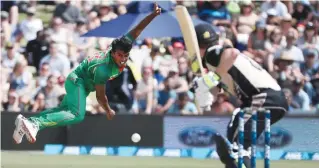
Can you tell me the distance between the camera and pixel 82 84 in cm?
998

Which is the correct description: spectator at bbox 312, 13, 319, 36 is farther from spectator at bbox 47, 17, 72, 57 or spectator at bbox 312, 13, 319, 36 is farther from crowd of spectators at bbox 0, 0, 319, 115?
spectator at bbox 47, 17, 72, 57

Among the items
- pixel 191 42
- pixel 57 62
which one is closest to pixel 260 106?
pixel 191 42

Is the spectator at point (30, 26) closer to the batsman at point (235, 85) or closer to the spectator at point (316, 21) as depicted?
the spectator at point (316, 21)

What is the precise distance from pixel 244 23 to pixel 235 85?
8.57 metres

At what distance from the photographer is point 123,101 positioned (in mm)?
15391

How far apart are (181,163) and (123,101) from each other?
3138 mm

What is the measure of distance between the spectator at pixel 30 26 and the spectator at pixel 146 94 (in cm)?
306

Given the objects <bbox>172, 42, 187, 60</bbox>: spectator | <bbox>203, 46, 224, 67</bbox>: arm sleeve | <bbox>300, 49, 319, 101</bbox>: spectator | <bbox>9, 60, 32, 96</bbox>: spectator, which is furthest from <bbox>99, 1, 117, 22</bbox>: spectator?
<bbox>203, 46, 224, 67</bbox>: arm sleeve

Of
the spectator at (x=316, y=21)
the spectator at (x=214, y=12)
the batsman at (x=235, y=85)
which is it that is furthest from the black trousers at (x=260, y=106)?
the spectator at (x=214, y=12)

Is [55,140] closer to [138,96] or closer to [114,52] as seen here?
[138,96]

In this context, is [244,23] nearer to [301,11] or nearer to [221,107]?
[301,11]

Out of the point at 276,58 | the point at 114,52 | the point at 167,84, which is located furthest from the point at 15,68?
the point at 114,52

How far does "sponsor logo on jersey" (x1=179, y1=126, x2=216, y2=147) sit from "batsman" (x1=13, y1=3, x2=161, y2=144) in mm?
4362

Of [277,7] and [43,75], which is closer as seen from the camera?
[43,75]
